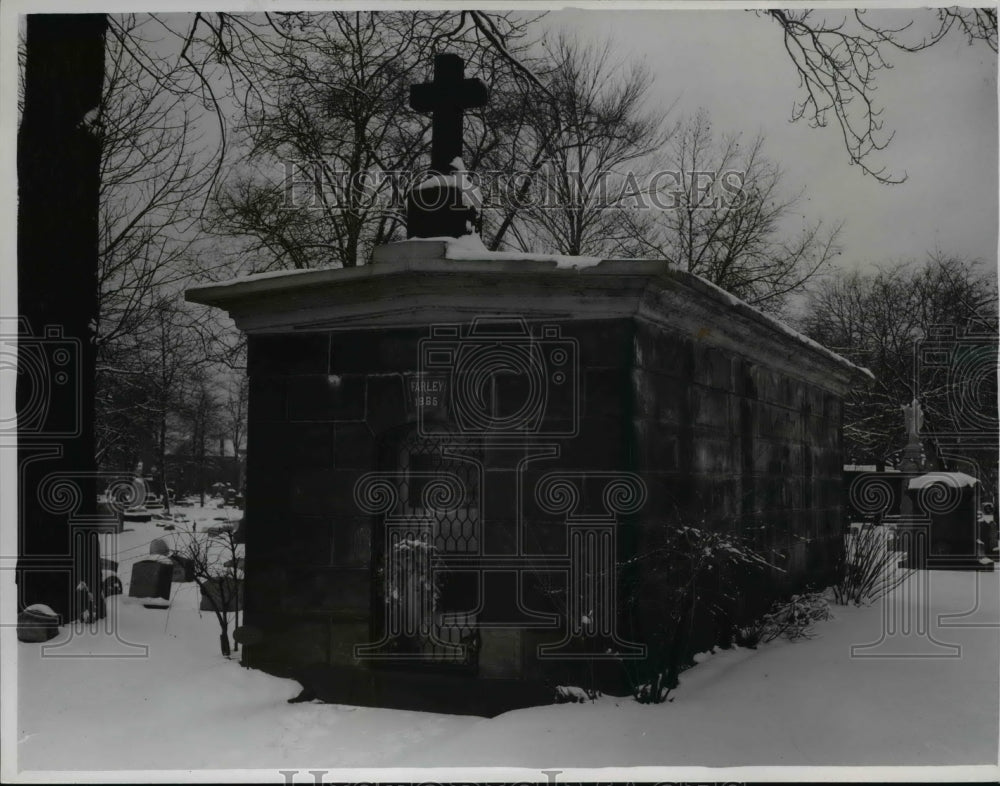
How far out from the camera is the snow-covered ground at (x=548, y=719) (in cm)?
513

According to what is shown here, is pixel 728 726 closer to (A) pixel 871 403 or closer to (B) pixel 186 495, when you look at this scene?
(A) pixel 871 403

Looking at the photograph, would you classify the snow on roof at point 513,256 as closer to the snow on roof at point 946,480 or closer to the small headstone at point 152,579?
the small headstone at point 152,579

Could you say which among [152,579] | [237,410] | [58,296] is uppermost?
[237,410]

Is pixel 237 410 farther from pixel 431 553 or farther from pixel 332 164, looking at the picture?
pixel 431 553

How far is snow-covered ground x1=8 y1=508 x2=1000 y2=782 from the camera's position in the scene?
16.8ft

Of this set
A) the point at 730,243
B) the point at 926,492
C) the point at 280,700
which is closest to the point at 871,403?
the point at 730,243

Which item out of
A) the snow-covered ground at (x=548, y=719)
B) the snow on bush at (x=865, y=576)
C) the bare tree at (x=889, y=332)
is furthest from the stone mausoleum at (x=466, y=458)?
the bare tree at (x=889, y=332)

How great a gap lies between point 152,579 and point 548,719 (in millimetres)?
6686

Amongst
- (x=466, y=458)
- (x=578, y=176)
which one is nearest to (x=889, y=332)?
Result: (x=578, y=176)

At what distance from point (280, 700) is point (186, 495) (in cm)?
2675

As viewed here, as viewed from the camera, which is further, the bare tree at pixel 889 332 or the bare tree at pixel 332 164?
the bare tree at pixel 889 332

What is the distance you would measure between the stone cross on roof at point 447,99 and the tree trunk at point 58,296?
3.52m

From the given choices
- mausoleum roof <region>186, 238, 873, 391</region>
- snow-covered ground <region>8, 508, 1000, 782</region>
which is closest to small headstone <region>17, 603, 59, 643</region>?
snow-covered ground <region>8, 508, 1000, 782</region>

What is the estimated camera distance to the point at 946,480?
560 inches
